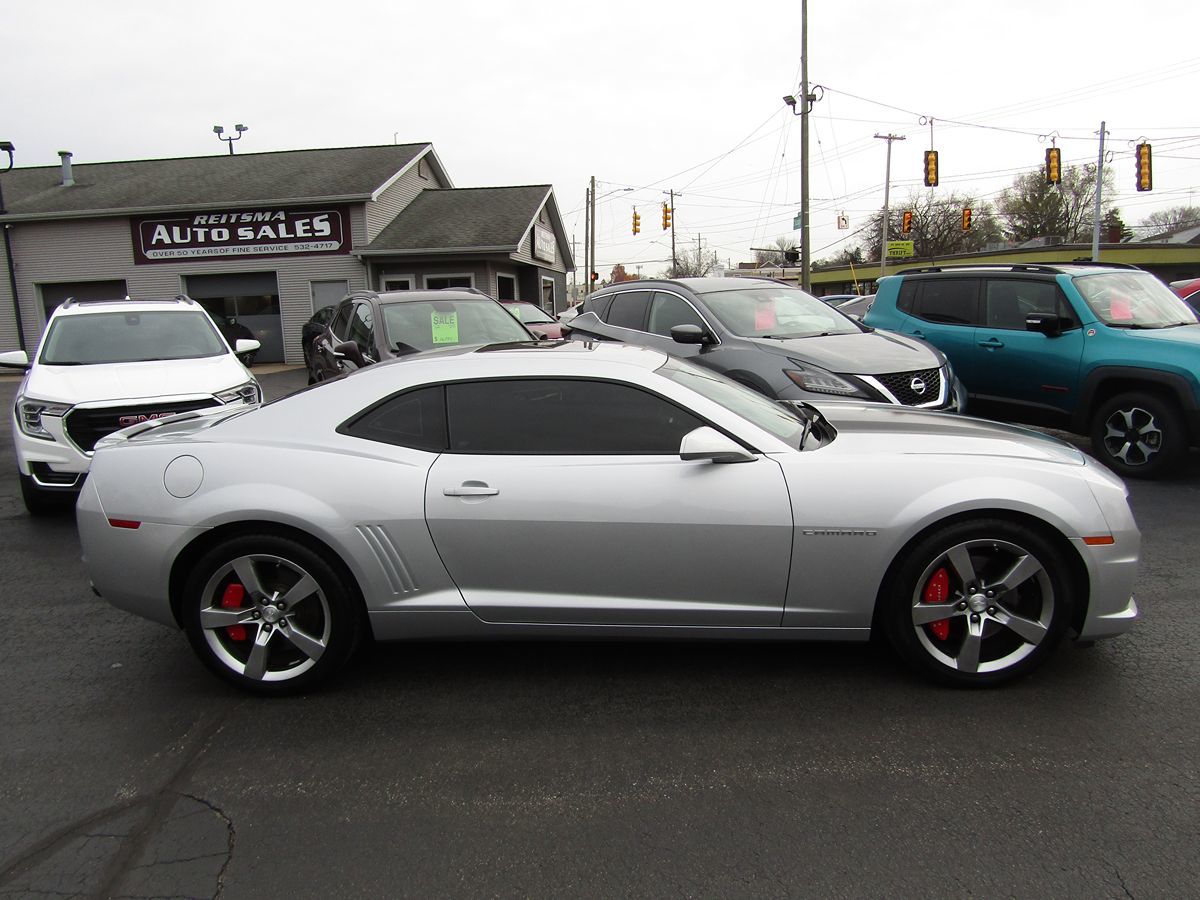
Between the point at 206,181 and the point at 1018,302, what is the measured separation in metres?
23.1

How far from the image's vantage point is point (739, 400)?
3875mm

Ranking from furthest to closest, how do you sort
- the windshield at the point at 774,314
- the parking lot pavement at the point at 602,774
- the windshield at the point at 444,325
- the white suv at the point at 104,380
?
the windshield at the point at 444,325 → the windshield at the point at 774,314 → the white suv at the point at 104,380 → the parking lot pavement at the point at 602,774

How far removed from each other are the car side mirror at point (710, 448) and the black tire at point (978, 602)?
791 millimetres

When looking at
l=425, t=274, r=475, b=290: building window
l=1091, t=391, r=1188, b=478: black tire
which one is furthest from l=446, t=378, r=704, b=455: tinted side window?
l=425, t=274, r=475, b=290: building window

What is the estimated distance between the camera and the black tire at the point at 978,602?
3.30 m

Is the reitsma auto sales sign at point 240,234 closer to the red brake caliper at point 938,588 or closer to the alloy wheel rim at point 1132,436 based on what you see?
the alloy wheel rim at point 1132,436

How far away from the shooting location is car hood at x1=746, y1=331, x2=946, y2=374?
6.88 metres

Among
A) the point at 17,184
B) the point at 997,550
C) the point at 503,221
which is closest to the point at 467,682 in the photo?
the point at 997,550

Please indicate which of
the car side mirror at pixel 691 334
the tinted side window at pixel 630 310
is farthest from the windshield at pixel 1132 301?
the tinted side window at pixel 630 310

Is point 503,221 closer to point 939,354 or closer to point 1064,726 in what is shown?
point 939,354

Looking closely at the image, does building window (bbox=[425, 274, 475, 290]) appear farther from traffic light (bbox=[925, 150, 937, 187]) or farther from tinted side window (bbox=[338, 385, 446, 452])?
tinted side window (bbox=[338, 385, 446, 452])

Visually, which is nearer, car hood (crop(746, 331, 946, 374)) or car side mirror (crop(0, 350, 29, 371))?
car hood (crop(746, 331, 946, 374))

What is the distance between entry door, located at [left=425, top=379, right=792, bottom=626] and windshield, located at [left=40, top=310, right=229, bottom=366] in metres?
5.44

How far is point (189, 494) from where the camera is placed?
3459mm
